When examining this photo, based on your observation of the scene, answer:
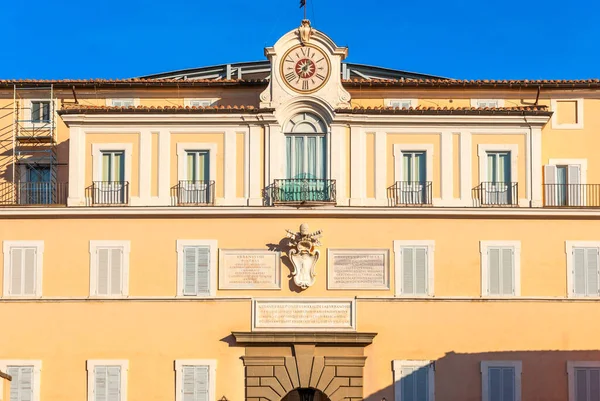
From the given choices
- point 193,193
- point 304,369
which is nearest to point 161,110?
point 193,193

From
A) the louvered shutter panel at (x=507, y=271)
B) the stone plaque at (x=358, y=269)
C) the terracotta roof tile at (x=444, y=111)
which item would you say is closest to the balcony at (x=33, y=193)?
the stone plaque at (x=358, y=269)

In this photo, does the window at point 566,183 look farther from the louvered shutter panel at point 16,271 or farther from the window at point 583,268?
the louvered shutter panel at point 16,271

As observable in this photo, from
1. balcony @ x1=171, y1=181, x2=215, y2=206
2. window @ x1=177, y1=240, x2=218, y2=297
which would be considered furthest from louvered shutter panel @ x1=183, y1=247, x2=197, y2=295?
balcony @ x1=171, y1=181, x2=215, y2=206

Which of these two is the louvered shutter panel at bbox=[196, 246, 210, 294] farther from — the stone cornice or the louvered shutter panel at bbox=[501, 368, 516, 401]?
the louvered shutter panel at bbox=[501, 368, 516, 401]

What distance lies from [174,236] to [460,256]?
9.27 metres

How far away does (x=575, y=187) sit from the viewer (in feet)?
129

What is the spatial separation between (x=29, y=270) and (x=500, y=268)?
15.2 metres

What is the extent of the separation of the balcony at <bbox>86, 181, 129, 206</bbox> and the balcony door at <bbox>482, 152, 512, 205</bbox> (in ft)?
38.6

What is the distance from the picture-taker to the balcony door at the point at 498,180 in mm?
38062

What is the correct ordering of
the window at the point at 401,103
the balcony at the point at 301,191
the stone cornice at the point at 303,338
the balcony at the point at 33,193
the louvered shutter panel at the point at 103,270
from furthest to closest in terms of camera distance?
the window at the point at 401,103
the balcony at the point at 33,193
the balcony at the point at 301,191
the louvered shutter panel at the point at 103,270
the stone cornice at the point at 303,338

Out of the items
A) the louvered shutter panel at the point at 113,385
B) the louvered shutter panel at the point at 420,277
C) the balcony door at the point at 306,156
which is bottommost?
the louvered shutter panel at the point at 113,385

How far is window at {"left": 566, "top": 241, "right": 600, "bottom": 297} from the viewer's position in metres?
37.4

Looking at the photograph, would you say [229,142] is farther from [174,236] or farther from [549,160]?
[549,160]

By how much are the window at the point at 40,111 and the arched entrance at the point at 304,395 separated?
506 inches
